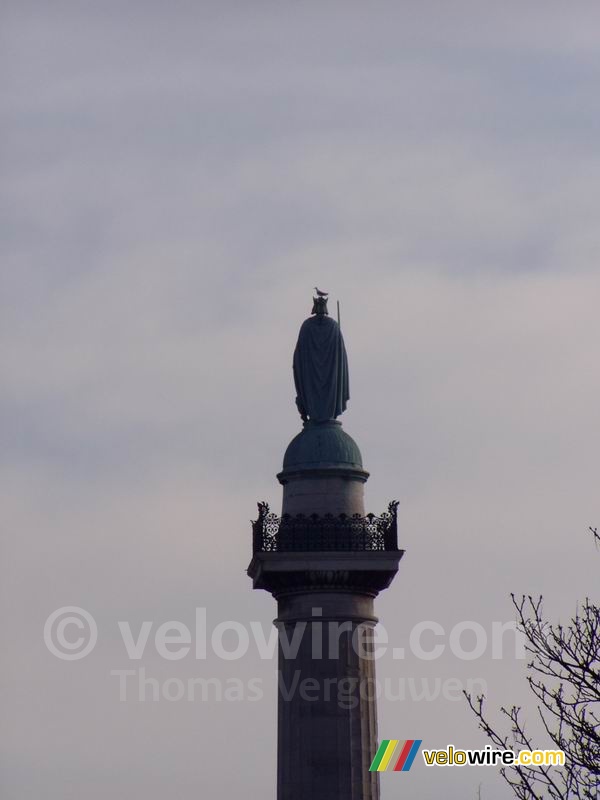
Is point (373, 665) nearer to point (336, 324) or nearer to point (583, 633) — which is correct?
point (336, 324)

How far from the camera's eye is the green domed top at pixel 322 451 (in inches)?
2440

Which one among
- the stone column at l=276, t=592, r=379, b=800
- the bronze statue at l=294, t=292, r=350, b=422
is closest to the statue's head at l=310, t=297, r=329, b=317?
the bronze statue at l=294, t=292, r=350, b=422

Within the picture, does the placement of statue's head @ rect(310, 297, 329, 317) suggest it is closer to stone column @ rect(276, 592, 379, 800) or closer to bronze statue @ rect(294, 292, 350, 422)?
bronze statue @ rect(294, 292, 350, 422)

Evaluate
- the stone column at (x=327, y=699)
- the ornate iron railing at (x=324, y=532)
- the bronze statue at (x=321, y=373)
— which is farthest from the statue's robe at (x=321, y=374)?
the stone column at (x=327, y=699)

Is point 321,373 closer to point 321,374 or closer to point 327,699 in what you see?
point 321,374

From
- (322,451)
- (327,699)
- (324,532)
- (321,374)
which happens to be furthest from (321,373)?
(327,699)

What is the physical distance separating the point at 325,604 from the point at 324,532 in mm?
2341

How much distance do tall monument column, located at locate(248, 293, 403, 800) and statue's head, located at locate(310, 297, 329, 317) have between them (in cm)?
419

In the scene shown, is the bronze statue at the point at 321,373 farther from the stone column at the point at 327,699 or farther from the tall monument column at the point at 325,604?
the stone column at the point at 327,699

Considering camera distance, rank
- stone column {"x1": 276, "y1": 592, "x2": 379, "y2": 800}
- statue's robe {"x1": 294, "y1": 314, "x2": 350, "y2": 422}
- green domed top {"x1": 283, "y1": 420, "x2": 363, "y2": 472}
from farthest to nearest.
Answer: statue's robe {"x1": 294, "y1": 314, "x2": 350, "y2": 422}, green domed top {"x1": 283, "y1": 420, "x2": 363, "y2": 472}, stone column {"x1": 276, "y1": 592, "x2": 379, "y2": 800}

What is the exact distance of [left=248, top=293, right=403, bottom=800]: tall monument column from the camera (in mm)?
59250

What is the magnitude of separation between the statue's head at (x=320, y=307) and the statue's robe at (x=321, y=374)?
2.68 feet

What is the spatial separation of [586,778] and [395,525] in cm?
2570

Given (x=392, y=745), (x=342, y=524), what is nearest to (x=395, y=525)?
(x=342, y=524)
